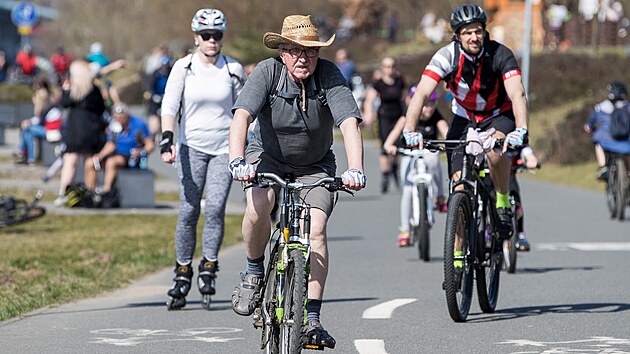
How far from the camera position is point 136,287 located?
1160 cm

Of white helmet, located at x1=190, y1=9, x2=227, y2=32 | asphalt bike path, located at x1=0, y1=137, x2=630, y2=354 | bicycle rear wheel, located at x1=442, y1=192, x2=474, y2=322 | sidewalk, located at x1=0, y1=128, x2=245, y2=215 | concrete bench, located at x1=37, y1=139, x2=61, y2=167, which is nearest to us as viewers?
asphalt bike path, located at x1=0, y1=137, x2=630, y2=354

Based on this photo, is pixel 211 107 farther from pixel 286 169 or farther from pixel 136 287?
pixel 286 169

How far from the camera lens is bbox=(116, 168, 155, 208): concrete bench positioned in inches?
739

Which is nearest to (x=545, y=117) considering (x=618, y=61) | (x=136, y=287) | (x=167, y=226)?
(x=618, y=61)

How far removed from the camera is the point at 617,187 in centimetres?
1811

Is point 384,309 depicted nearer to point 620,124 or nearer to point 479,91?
point 479,91

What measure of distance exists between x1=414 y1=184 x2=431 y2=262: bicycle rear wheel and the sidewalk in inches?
208

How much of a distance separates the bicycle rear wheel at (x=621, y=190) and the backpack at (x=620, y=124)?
0.43 metres

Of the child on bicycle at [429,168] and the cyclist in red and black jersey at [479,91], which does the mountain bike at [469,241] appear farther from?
the child on bicycle at [429,168]

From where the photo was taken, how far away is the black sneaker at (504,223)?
406 inches

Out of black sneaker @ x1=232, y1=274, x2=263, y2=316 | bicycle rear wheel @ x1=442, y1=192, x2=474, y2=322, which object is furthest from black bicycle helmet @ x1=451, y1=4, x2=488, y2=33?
black sneaker @ x1=232, y1=274, x2=263, y2=316

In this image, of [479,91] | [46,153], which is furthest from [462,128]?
[46,153]

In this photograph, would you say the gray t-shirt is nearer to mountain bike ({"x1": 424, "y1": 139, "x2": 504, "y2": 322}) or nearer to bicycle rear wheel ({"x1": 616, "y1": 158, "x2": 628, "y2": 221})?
mountain bike ({"x1": 424, "y1": 139, "x2": 504, "y2": 322})

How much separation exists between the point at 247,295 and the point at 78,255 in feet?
19.3
